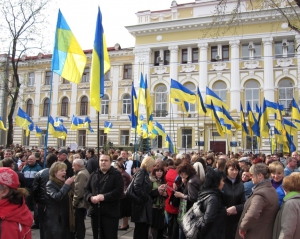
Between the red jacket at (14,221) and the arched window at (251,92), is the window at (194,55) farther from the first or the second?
the red jacket at (14,221)

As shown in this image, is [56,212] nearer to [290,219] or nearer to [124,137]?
[290,219]

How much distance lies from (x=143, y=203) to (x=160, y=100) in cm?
2540

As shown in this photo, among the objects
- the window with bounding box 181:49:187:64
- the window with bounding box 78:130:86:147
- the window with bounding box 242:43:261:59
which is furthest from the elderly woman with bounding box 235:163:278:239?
the window with bounding box 78:130:86:147

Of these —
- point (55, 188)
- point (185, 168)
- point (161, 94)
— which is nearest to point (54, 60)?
point (55, 188)

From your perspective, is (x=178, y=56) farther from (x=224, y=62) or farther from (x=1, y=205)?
(x=1, y=205)

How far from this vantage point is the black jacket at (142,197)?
196 inches

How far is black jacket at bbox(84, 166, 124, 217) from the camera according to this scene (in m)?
4.54

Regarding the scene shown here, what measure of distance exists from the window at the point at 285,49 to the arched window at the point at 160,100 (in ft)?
36.7

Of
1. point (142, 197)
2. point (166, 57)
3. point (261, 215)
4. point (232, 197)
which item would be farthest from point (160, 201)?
point (166, 57)

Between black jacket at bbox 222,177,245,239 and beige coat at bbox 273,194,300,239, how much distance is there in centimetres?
117

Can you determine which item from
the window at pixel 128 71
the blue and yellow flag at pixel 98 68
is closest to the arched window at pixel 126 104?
the window at pixel 128 71

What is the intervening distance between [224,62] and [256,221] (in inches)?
1044

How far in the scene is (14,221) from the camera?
109 inches

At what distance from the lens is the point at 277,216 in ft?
11.0
